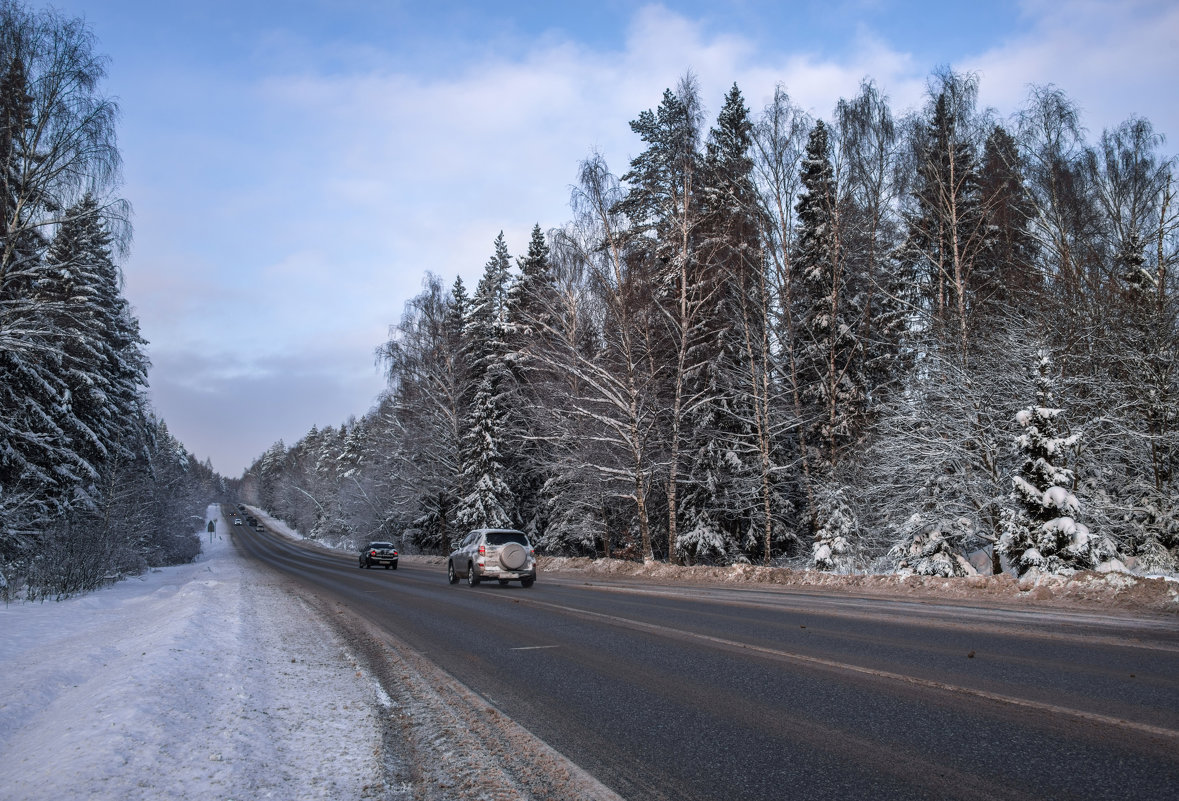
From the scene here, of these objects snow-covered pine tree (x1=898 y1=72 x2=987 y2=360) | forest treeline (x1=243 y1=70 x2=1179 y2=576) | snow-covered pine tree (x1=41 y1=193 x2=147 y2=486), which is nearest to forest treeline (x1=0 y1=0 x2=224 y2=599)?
snow-covered pine tree (x1=41 y1=193 x2=147 y2=486)

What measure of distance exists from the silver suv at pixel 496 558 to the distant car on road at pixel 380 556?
1773 centimetres

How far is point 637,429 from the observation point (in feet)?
79.2

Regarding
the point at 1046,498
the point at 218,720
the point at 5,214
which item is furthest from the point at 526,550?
the point at 5,214

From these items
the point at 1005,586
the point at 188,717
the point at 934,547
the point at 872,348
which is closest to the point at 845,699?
the point at 188,717

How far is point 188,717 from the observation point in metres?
4.69

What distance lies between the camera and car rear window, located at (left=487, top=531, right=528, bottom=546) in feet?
64.6

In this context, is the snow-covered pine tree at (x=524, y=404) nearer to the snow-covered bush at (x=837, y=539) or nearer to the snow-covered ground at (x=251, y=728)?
the snow-covered bush at (x=837, y=539)

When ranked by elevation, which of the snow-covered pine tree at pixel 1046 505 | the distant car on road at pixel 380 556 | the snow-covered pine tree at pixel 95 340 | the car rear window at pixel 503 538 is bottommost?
the distant car on road at pixel 380 556

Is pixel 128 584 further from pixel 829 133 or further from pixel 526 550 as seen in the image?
pixel 829 133

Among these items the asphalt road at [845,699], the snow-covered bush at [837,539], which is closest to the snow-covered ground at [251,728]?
the asphalt road at [845,699]

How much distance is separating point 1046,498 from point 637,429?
13.3 meters

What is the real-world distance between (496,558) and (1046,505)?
1388cm

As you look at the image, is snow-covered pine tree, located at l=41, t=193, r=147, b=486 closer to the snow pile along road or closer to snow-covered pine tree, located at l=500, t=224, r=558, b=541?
the snow pile along road

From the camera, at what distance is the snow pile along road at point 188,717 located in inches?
139
